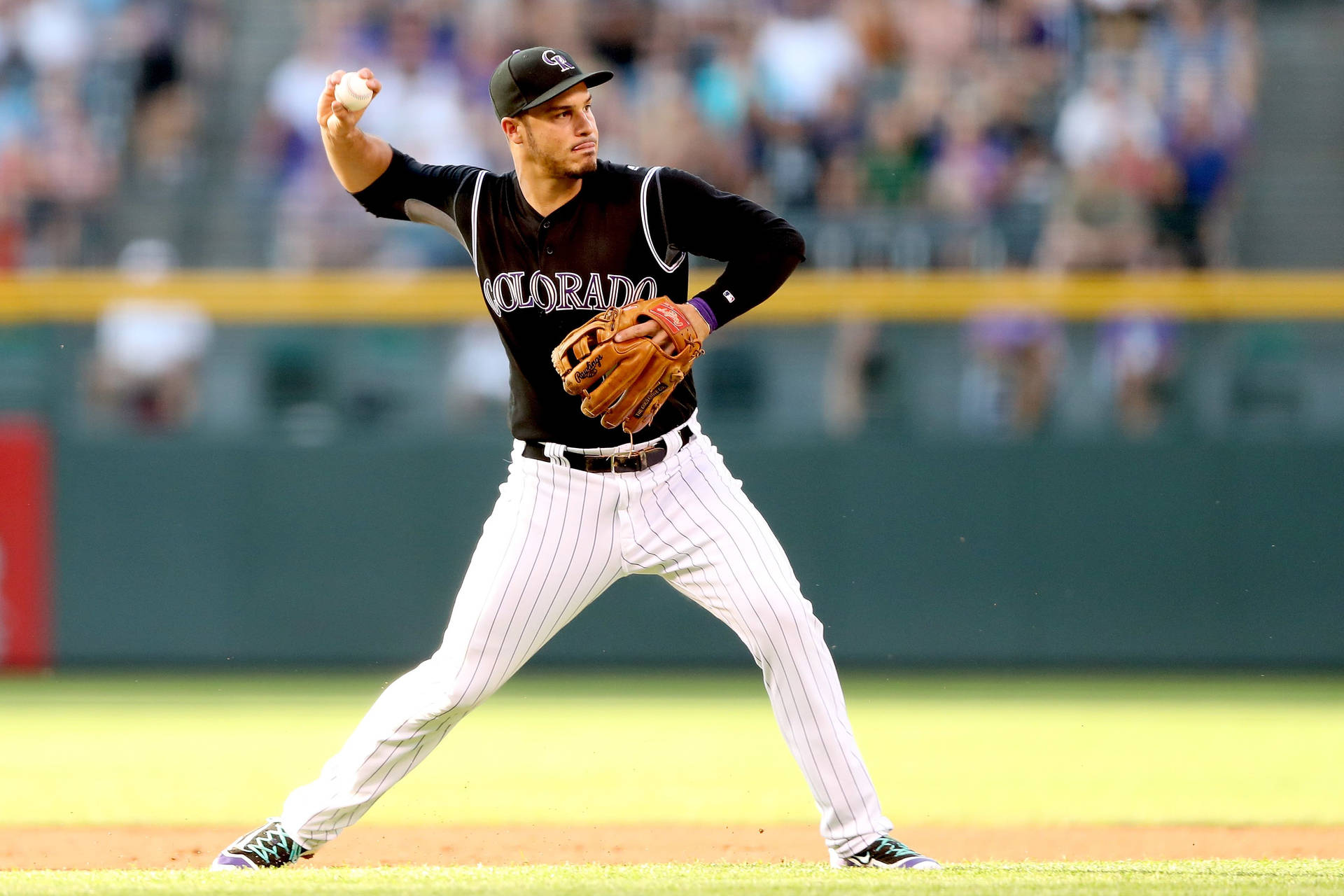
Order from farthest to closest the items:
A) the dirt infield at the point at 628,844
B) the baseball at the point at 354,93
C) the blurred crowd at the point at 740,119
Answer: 1. the blurred crowd at the point at 740,119
2. the dirt infield at the point at 628,844
3. the baseball at the point at 354,93

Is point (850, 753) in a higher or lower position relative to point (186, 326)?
lower

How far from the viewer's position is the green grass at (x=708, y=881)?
3600 mm

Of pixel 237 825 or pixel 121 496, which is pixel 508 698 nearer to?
pixel 121 496

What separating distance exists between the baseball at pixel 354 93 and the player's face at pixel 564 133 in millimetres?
389

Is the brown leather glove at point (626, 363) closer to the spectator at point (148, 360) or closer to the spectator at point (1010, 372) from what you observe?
the spectator at point (1010, 372)

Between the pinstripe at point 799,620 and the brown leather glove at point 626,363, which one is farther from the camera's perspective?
the pinstripe at point 799,620

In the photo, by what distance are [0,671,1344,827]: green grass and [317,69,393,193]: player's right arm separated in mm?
2152

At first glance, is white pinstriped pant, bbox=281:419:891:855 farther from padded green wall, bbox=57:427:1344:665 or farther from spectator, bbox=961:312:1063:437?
spectator, bbox=961:312:1063:437

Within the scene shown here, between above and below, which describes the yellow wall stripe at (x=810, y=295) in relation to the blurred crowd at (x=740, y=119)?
below

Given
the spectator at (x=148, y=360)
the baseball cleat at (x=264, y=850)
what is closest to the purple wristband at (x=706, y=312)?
the baseball cleat at (x=264, y=850)

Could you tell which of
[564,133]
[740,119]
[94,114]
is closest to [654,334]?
[564,133]

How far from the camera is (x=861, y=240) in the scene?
934 centimetres

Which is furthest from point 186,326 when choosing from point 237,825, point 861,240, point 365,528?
point 237,825

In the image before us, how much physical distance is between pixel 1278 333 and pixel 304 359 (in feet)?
16.3
